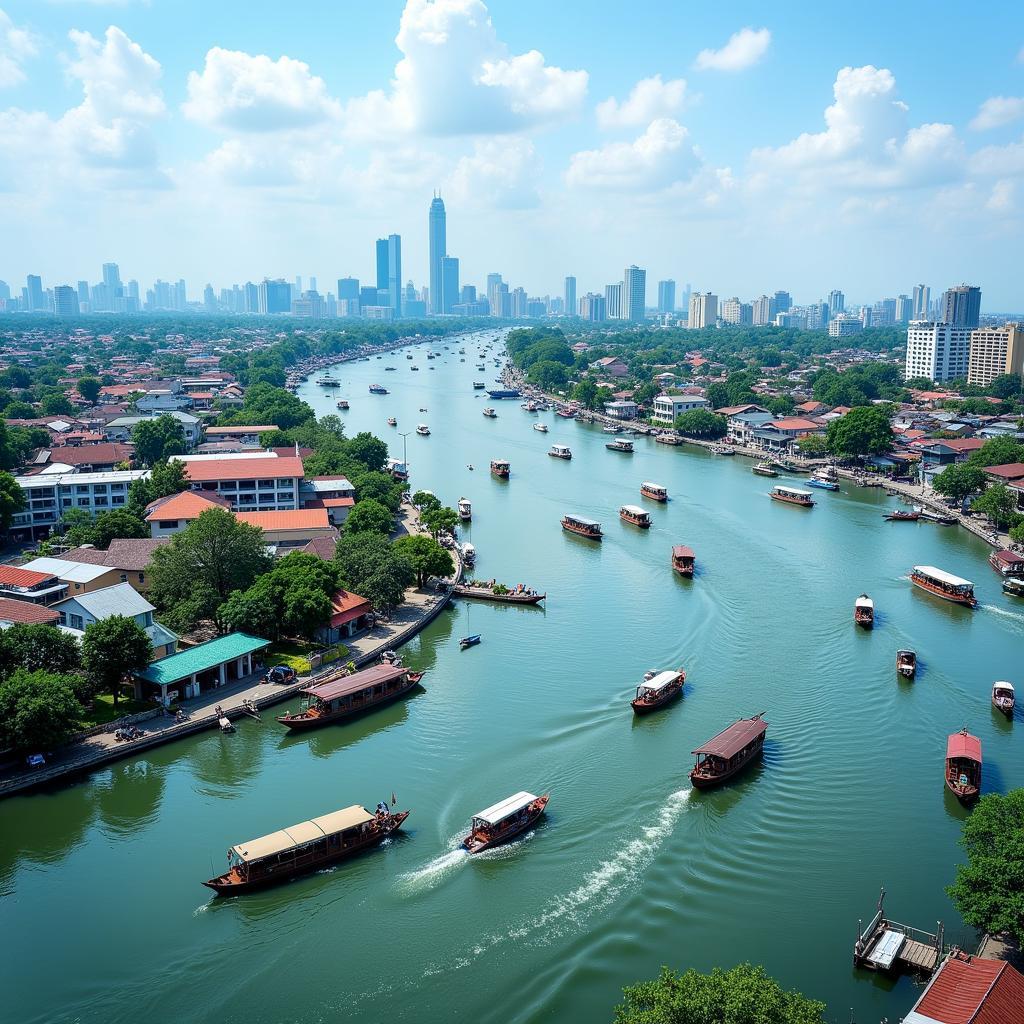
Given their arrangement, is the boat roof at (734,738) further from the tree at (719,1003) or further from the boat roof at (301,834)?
the tree at (719,1003)

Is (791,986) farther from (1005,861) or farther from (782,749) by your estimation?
(782,749)

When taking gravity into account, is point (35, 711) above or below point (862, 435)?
below

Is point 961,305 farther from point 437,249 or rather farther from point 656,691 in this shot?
point 437,249

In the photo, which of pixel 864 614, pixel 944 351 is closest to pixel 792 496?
pixel 864 614

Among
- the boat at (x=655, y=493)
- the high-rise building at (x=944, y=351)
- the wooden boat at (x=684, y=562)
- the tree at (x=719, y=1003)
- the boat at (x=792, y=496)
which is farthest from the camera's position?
the high-rise building at (x=944, y=351)

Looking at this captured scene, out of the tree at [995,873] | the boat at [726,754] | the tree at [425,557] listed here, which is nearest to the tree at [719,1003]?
the tree at [995,873]

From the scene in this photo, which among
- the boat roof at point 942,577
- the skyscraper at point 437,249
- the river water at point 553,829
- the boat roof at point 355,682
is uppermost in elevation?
the skyscraper at point 437,249
